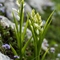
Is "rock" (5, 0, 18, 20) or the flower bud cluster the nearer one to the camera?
the flower bud cluster

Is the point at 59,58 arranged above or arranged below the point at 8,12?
below

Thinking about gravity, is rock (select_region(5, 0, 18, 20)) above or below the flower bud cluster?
below

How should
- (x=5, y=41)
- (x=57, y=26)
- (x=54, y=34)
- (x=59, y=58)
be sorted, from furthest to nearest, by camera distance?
(x=57, y=26)
(x=54, y=34)
(x=59, y=58)
(x=5, y=41)

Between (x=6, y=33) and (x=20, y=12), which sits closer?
(x=20, y=12)

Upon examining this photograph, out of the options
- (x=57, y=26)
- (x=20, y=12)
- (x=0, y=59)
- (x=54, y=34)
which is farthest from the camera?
(x=57, y=26)

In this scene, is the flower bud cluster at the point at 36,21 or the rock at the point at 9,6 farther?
the rock at the point at 9,6

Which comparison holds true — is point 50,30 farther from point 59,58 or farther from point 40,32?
point 40,32

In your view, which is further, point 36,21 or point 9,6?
point 9,6

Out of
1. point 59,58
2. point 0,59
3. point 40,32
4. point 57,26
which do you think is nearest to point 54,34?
point 57,26

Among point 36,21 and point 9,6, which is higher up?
point 36,21

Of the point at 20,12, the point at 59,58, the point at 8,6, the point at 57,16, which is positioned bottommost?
the point at 57,16

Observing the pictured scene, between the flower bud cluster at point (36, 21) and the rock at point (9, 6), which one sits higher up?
the flower bud cluster at point (36, 21)
